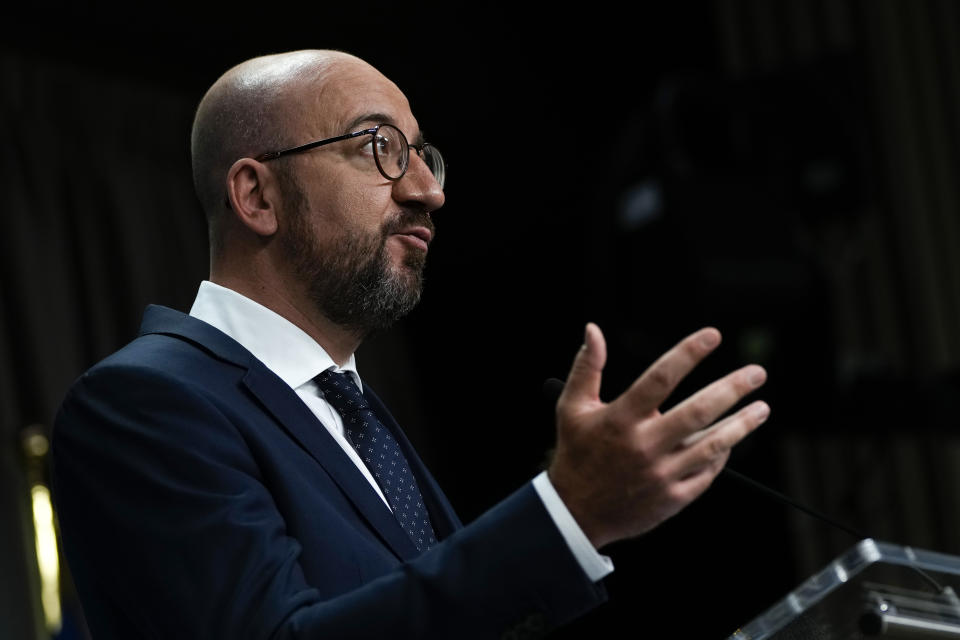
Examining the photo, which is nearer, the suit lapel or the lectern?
the lectern

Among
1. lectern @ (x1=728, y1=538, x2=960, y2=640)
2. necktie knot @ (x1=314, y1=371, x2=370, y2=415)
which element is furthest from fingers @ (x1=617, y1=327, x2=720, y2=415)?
necktie knot @ (x1=314, y1=371, x2=370, y2=415)

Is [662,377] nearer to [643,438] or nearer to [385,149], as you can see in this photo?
[643,438]

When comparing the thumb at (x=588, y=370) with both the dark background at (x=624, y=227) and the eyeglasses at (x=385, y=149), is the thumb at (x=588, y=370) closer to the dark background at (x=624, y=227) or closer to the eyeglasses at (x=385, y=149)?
the eyeglasses at (x=385, y=149)

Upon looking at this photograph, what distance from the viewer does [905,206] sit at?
439 cm

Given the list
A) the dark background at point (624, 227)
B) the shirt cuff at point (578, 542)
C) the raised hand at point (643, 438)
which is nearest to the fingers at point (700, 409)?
the raised hand at point (643, 438)

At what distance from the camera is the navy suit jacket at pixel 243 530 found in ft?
→ 3.15

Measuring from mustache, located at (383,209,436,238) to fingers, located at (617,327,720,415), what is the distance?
2.04ft

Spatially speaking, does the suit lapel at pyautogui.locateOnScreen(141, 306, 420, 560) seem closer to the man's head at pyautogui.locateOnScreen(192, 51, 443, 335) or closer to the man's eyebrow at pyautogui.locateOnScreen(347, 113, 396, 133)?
the man's head at pyautogui.locateOnScreen(192, 51, 443, 335)

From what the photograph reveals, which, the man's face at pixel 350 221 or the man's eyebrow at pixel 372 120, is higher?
the man's eyebrow at pixel 372 120

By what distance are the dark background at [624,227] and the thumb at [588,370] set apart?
7.29 feet

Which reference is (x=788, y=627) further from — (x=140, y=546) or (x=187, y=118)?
(x=187, y=118)

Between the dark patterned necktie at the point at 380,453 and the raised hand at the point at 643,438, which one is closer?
the raised hand at the point at 643,438

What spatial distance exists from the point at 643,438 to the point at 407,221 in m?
0.66

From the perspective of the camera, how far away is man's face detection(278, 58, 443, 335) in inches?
56.9
